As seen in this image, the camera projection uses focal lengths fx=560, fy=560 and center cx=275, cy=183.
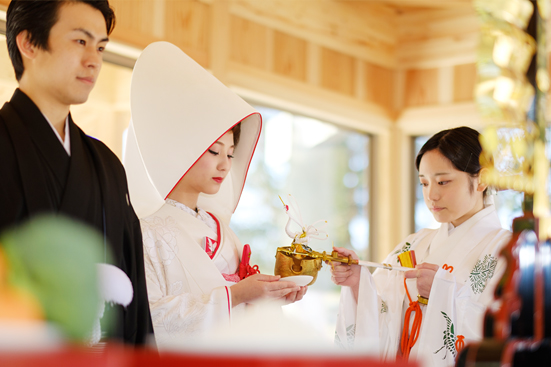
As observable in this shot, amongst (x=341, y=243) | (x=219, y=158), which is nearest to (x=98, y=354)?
(x=219, y=158)

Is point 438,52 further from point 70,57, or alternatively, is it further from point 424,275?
point 70,57

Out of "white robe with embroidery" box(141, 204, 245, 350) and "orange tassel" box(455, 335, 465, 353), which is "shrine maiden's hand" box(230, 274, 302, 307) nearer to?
"white robe with embroidery" box(141, 204, 245, 350)

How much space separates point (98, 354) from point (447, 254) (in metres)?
1.95

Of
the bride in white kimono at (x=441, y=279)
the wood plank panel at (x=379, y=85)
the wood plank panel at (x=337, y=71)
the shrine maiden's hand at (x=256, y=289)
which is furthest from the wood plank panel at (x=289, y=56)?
the shrine maiden's hand at (x=256, y=289)

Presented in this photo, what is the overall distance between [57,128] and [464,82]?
357 centimetres

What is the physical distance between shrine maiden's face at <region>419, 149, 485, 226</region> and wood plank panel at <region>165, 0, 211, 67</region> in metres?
1.56

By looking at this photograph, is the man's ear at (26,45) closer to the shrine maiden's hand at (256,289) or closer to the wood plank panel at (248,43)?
the shrine maiden's hand at (256,289)

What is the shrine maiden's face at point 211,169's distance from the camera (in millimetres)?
1873

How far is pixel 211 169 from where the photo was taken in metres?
1.88

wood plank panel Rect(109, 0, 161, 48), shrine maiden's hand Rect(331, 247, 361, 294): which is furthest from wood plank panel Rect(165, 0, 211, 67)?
shrine maiden's hand Rect(331, 247, 361, 294)

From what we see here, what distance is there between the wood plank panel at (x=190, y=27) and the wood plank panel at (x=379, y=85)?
5.30ft

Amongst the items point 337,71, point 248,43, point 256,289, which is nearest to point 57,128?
point 256,289

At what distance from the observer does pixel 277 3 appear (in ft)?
12.2

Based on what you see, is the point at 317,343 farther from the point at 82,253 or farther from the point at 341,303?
the point at 341,303
